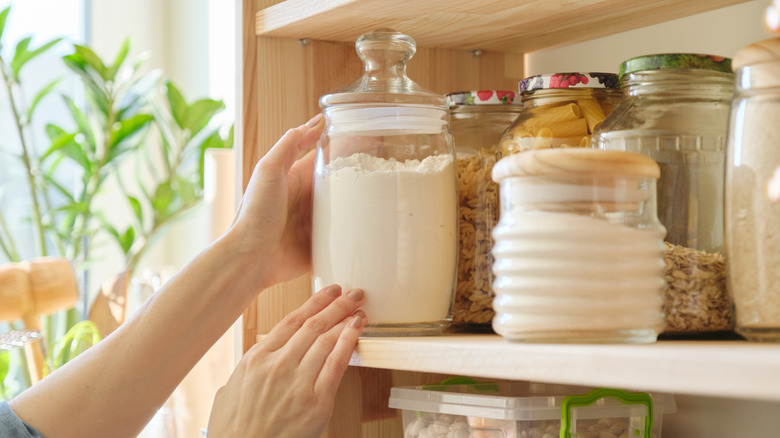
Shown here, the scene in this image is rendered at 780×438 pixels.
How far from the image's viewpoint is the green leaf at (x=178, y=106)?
2.27 metres

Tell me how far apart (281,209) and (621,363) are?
407 millimetres

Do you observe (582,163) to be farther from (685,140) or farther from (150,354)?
(150,354)

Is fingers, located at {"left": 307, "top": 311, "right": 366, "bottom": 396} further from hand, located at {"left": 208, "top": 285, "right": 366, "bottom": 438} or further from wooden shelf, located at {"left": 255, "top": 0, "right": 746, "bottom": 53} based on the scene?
wooden shelf, located at {"left": 255, "top": 0, "right": 746, "bottom": 53}

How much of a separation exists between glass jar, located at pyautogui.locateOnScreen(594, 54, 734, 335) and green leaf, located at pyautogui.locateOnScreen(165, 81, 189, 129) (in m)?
1.81

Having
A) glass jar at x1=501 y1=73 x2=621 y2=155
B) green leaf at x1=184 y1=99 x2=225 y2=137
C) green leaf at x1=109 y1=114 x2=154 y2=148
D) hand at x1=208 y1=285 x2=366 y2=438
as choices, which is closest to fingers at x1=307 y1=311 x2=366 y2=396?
hand at x1=208 y1=285 x2=366 y2=438

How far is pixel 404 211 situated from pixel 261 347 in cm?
20

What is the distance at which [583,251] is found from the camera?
0.56 meters

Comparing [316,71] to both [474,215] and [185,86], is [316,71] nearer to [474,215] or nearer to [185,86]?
[474,215]

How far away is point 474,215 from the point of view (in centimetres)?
77

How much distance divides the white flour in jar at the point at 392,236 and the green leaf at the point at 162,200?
1.74 m

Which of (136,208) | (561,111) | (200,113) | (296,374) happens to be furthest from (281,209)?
(136,208)

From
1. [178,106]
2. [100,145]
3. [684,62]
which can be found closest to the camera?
[684,62]

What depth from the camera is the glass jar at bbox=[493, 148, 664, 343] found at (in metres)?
0.56

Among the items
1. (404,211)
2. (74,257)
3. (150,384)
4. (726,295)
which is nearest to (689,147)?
(726,295)
